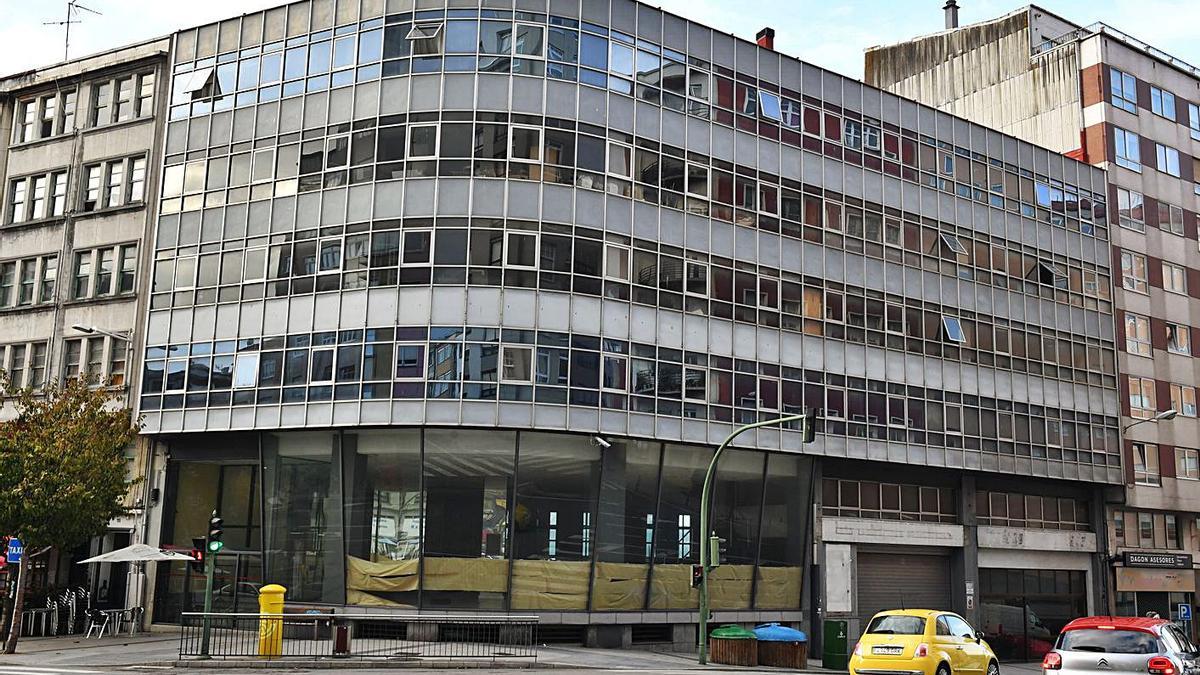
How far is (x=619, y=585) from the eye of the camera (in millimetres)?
34031

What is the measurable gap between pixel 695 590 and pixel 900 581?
9.44 metres

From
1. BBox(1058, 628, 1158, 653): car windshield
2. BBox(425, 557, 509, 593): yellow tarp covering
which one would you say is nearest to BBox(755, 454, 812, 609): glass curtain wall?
BBox(425, 557, 509, 593): yellow tarp covering

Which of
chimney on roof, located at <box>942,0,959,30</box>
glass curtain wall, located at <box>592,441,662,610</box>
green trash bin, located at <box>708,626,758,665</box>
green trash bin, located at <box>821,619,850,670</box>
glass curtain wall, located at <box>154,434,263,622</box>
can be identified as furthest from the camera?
chimney on roof, located at <box>942,0,959,30</box>

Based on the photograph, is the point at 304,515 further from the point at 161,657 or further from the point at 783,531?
the point at 783,531

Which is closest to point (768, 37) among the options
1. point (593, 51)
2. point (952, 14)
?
point (593, 51)

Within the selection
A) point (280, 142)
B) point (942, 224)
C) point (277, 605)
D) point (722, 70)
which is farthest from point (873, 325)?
point (277, 605)

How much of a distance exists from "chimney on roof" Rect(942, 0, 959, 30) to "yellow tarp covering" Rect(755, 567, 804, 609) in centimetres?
2959

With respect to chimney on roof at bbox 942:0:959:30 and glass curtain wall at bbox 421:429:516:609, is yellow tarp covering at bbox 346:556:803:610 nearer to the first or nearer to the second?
glass curtain wall at bbox 421:429:516:609

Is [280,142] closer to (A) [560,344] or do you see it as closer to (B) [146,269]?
(B) [146,269]

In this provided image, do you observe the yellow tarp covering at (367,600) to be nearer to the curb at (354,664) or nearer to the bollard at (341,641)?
the curb at (354,664)

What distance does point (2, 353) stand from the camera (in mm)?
40750

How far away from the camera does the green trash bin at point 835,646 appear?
1364 inches

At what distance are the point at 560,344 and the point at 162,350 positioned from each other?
12.2 meters

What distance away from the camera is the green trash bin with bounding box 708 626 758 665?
2969cm
